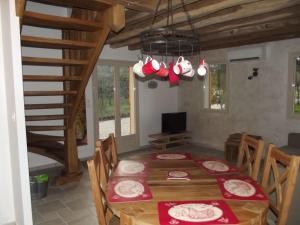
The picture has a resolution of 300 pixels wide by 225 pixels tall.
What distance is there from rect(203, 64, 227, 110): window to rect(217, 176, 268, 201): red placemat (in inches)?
158

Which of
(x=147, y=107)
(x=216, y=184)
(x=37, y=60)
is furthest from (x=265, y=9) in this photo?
(x=147, y=107)

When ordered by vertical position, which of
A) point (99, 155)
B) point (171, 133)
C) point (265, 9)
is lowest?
point (171, 133)

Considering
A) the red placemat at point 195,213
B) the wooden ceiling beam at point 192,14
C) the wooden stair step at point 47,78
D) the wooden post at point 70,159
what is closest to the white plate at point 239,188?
the red placemat at point 195,213

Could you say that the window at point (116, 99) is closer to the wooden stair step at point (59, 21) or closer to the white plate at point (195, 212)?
the wooden stair step at point (59, 21)

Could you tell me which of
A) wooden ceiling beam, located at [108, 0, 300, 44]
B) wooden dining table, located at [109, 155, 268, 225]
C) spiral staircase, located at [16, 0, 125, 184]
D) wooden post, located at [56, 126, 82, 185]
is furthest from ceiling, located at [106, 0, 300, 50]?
wooden post, located at [56, 126, 82, 185]

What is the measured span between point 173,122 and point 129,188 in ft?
14.6

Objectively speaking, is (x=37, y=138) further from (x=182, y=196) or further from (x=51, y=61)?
(x=182, y=196)

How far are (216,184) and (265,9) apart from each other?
204 centimetres

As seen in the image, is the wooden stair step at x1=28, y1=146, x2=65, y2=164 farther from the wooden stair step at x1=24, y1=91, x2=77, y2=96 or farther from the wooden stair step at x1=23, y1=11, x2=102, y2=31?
the wooden stair step at x1=23, y1=11, x2=102, y2=31

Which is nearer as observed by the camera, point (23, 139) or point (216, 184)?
point (216, 184)

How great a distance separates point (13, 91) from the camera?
2.15 meters

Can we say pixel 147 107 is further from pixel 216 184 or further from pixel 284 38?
pixel 216 184

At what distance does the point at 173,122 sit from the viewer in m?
6.17

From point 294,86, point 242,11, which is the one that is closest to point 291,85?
point 294,86
